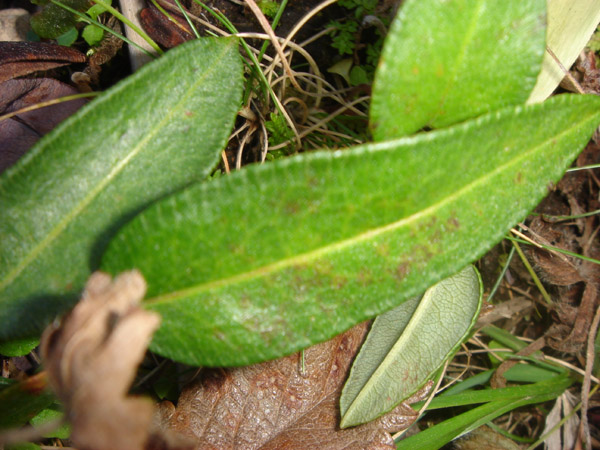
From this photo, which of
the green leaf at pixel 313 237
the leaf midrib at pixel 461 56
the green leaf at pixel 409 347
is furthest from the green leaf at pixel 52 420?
the leaf midrib at pixel 461 56

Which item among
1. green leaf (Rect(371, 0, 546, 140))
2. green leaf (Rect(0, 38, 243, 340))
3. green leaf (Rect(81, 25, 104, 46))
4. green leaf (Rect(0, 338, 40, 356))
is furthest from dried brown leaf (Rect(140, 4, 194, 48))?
green leaf (Rect(0, 338, 40, 356))

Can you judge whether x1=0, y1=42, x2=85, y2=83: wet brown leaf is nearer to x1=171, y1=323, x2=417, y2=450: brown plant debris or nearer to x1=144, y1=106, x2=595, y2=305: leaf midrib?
x1=144, y1=106, x2=595, y2=305: leaf midrib

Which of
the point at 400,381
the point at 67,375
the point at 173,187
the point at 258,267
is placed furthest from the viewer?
the point at 400,381

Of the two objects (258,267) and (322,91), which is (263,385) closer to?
(258,267)

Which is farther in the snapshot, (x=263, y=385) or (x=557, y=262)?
(x=557, y=262)

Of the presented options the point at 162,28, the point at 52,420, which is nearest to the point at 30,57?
the point at 162,28

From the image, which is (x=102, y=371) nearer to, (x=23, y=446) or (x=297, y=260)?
(x=297, y=260)

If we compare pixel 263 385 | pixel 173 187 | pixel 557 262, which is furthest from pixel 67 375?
pixel 557 262
